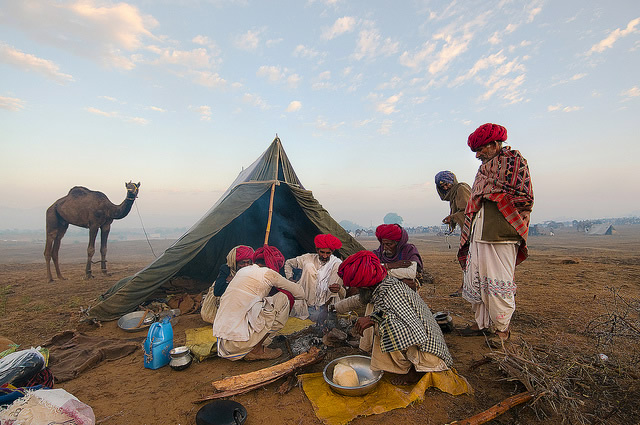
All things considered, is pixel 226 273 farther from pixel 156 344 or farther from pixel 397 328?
pixel 397 328

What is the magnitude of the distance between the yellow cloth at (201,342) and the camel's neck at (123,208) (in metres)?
5.20

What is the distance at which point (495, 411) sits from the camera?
1842 mm

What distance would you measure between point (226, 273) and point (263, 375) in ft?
6.38

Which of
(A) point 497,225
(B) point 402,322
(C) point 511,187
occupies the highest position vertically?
(C) point 511,187

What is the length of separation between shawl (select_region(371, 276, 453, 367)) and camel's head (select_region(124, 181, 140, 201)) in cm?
747

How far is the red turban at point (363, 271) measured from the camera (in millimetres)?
Answer: 2420

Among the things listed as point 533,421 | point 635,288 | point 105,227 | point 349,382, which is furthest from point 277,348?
point 105,227

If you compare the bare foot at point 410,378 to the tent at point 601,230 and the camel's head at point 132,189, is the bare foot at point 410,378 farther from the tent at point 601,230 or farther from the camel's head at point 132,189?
the tent at point 601,230

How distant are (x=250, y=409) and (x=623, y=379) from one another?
2807mm

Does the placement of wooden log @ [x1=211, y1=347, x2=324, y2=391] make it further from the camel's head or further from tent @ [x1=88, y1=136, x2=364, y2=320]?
the camel's head

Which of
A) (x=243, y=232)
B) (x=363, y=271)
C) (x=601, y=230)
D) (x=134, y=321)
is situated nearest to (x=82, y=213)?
(x=243, y=232)

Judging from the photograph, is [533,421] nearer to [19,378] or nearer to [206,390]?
[206,390]

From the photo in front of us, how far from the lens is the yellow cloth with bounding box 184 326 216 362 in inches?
125

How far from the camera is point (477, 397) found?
2.23 meters
